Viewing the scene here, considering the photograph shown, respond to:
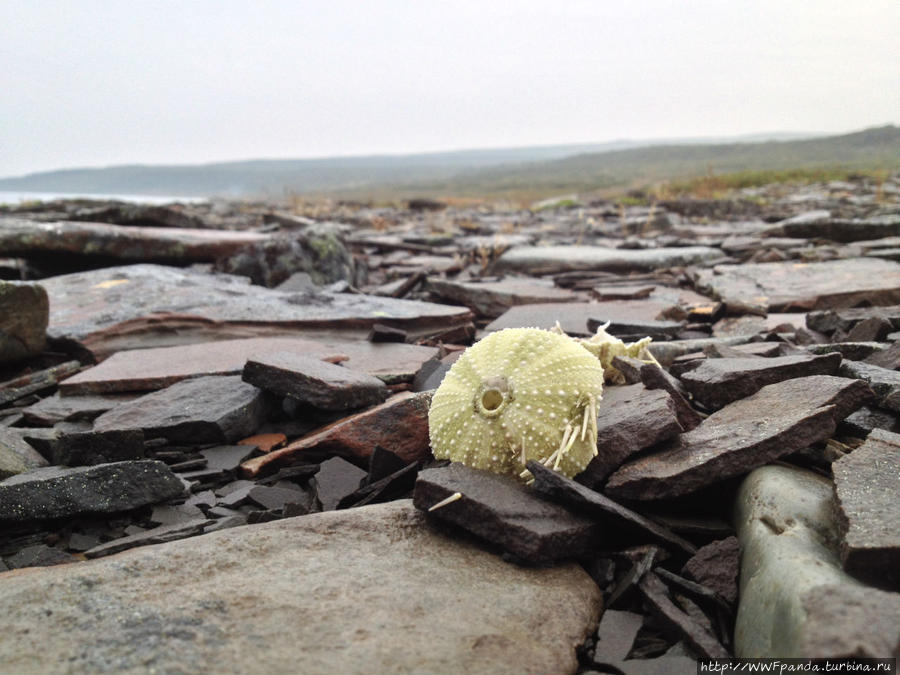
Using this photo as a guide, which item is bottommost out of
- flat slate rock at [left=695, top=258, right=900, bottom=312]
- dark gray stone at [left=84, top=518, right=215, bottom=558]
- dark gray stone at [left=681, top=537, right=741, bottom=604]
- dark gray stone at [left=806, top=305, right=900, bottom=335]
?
dark gray stone at [left=84, top=518, right=215, bottom=558]

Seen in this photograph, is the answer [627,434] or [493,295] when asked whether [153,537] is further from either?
[493,295]

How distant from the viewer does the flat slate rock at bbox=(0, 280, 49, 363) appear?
368cm

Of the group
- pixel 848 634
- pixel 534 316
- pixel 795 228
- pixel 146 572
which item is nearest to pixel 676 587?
pixel 848 634

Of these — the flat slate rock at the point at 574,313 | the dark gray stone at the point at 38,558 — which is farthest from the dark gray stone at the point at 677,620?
the flat slate rock at the point at 574,313

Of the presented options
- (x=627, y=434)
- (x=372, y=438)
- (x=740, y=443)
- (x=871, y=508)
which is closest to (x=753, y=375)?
(x=740, y=443)

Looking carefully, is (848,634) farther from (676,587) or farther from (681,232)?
(681,232)

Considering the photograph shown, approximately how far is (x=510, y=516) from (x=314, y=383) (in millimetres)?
1333

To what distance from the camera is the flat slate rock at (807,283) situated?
182 inches

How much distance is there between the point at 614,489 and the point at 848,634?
78 cm

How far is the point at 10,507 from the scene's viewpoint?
211cm

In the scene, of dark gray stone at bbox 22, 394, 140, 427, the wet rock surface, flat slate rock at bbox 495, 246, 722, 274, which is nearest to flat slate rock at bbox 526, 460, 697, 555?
the wet rock surface

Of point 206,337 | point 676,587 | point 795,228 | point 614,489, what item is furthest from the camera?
point 795,228

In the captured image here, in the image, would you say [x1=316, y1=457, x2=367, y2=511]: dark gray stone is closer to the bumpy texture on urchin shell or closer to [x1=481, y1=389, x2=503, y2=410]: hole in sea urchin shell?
the bumpy texture on urchin shell

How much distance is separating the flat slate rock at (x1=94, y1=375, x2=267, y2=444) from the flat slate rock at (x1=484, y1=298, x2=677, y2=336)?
5.69 ft
